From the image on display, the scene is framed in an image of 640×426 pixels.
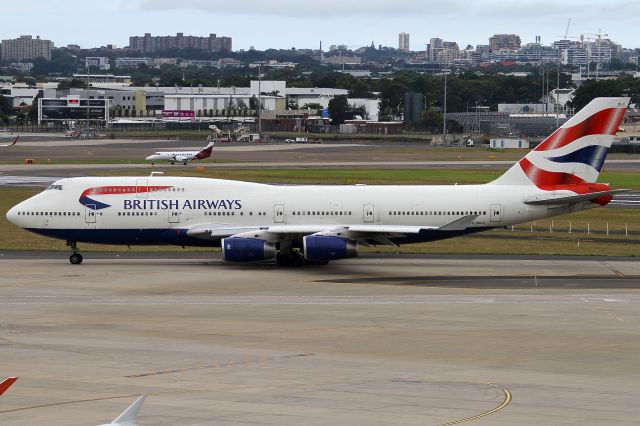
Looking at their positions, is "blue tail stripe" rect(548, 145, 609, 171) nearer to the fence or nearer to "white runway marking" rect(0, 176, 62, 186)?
the fence

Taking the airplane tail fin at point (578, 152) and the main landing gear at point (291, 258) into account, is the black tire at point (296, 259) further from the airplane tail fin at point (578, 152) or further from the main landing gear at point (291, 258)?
the airplane tail fin at point (578, 152)

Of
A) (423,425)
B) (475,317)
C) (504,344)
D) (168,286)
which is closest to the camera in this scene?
(423,425)

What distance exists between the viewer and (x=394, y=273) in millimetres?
51938

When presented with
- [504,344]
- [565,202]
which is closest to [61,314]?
[504,344]

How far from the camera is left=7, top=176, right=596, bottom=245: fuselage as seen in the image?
178ft

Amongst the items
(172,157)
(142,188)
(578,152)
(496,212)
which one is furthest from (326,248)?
(172,157)

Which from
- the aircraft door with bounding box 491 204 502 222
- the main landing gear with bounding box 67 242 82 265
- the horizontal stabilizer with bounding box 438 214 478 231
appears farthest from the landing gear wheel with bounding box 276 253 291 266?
the aircraft door with bounding box 491 204 502 222

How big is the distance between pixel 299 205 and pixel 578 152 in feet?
44.2

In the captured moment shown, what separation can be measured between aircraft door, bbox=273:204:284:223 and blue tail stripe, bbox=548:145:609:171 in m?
13.0

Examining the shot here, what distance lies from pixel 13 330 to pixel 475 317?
15.6m

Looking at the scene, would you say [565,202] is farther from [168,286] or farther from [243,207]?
[168,286]

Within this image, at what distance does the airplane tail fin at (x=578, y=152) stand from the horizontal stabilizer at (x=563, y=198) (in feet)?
3.35

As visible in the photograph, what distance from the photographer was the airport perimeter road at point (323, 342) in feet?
88.5

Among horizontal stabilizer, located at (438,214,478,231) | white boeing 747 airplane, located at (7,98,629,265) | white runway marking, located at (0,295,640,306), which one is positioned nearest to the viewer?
white runway marking, located at (0,295,640,306)
